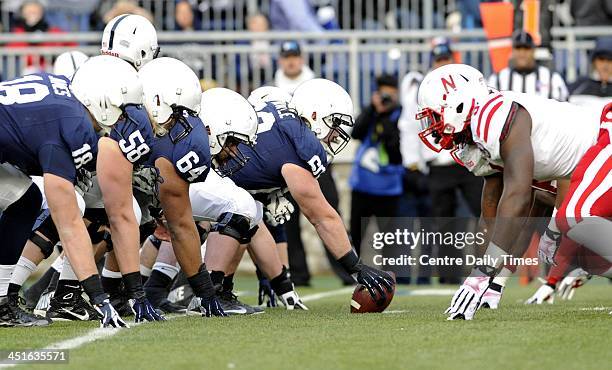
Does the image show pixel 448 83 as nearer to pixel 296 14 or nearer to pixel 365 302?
pixel 365 302

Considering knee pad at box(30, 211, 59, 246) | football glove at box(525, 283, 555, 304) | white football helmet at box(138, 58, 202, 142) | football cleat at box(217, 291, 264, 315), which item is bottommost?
football glove at box(525, 283, 555, 304)

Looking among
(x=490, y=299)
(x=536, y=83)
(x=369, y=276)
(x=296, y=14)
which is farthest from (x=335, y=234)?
(x=296, y=14)

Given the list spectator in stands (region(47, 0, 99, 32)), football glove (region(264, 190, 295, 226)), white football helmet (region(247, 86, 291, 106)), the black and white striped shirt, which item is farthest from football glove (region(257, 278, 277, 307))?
spectator in stands (region(47, 0, 99, 32))

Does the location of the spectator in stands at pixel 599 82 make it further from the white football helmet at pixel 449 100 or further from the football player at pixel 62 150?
the football player at pixel 62 150

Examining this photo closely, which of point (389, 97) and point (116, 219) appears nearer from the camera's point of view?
point (116, 219)

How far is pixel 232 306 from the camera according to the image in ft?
27.7

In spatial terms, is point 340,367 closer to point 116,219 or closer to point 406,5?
point 116,219

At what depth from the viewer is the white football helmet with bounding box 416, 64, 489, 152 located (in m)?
7.43

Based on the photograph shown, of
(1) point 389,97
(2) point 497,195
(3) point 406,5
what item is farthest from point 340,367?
(3) point 406,5

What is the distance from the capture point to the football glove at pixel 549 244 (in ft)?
25.3

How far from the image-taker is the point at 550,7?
12453 mm

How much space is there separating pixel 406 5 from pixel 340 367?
987cm

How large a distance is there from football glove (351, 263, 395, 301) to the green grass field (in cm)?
16

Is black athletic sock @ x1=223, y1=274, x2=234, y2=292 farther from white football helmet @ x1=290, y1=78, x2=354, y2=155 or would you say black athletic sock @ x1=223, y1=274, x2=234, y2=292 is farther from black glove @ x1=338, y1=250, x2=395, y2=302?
white football helmet @ x1=290, y1=78, x2=354, y2=155
